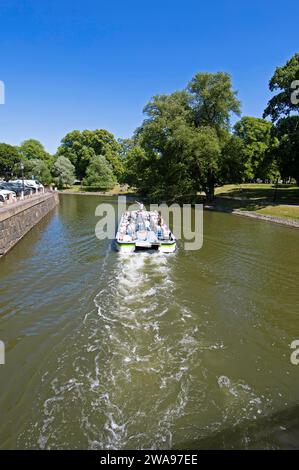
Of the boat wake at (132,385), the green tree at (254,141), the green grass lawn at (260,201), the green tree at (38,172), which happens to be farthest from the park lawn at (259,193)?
the green tree at (38,172)

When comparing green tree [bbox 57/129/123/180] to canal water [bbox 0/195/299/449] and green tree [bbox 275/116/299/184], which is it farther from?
canal water [bbox 0/195/299/449]

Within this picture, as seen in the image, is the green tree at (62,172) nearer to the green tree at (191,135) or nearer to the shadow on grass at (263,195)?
the green tree at (191,135)

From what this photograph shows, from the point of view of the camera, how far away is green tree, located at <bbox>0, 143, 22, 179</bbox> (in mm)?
68625

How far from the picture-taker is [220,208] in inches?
1593

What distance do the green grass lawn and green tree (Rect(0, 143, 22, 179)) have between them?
48.0 m

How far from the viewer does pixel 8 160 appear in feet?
227

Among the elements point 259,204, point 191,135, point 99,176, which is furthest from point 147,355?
point 99,176

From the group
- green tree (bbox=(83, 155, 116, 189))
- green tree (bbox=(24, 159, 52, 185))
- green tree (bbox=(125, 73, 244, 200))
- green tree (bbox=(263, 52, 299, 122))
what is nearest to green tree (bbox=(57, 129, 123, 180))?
green tree (bbox=(83, 155, 116, 189))

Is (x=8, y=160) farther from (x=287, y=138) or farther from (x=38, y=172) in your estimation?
(x=287, y=138)

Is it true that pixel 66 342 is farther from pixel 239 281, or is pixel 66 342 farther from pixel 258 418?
pixel 239 281

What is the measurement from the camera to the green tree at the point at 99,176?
3019 inches

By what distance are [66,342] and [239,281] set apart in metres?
8.40

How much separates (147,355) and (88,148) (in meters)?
87.3

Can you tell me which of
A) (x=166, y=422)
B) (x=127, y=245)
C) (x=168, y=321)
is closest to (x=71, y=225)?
(x=127, y=245)
